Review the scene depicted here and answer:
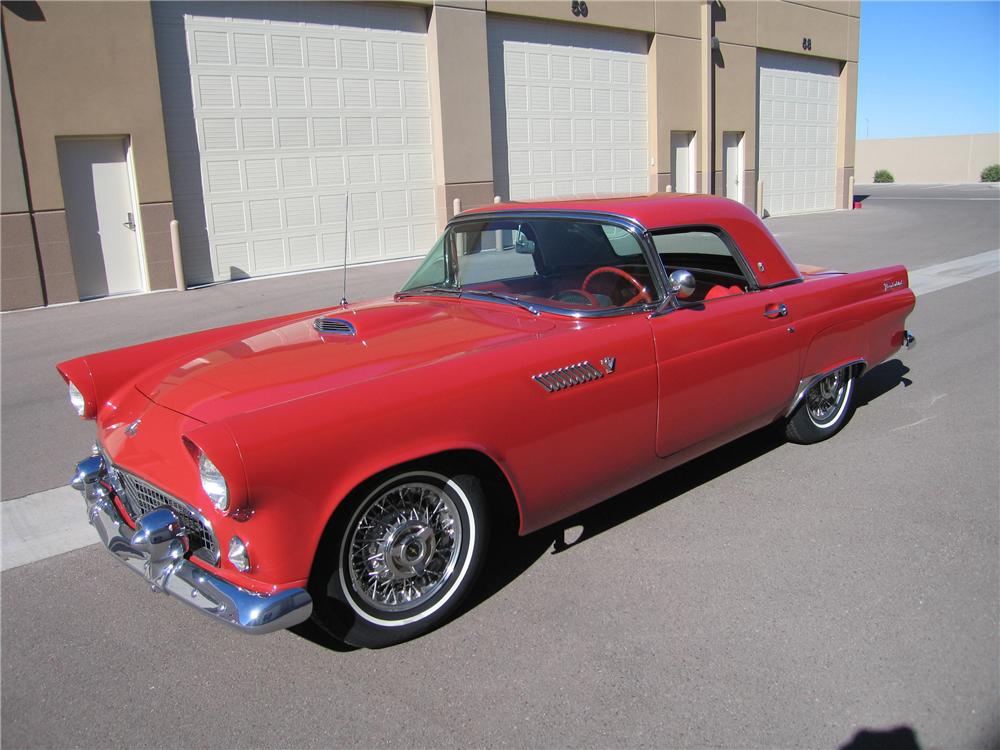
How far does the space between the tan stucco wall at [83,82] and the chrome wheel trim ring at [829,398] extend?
10.7 meters

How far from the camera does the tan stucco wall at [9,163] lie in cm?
1106

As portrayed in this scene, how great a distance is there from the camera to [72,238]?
12188 millimetres

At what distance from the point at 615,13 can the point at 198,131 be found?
991 centimetres

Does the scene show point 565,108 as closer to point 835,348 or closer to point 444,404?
point 835,348

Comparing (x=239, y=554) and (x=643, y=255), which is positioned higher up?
(x=643, y=255)

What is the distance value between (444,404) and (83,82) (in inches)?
440

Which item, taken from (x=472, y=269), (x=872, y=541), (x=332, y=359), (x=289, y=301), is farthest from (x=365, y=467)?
(x=289, y=301)

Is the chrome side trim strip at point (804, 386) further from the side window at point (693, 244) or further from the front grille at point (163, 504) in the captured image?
the front grille at point (163, 504)

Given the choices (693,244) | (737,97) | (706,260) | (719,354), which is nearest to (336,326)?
(719,354)

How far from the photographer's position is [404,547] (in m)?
3.05

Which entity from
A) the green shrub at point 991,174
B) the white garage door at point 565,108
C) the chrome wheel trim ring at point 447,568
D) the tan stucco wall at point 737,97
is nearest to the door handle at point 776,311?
the chrome wheel trim ring at point 447,568

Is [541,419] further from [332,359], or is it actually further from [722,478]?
[722,478]

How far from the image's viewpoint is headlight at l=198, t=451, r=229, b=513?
8.77ft

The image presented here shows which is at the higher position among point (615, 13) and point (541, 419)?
point (615, 13)
